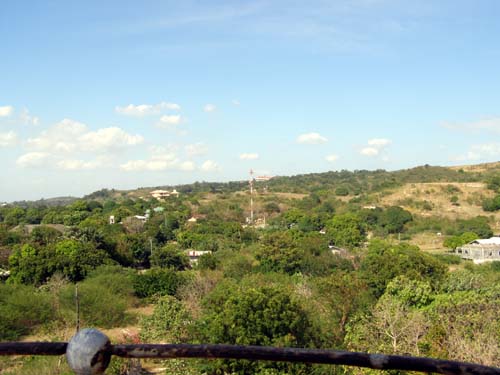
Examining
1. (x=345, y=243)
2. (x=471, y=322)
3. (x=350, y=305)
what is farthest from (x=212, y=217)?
(x=471, y=322)

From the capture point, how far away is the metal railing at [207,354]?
129 cm

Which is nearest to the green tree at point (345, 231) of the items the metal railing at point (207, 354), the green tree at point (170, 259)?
the green tree at point (170, 259)

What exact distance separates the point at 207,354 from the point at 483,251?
35.0m

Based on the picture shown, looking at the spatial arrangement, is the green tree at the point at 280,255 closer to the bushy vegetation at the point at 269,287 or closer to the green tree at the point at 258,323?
the bushy vegetation at the point at 269,287

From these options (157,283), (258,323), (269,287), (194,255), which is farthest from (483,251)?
(258,323)

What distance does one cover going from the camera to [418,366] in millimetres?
1385

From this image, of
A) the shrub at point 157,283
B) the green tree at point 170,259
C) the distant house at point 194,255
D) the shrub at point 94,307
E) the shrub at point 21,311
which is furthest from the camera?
the distant house at point 194,255

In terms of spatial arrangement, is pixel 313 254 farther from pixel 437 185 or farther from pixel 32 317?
pixel 437 185

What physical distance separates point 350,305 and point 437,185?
4588 cm

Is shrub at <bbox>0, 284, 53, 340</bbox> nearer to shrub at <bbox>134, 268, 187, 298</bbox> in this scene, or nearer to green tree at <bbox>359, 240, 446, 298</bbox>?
shrub at <bbox>134, 268, 187, 298</bbox>

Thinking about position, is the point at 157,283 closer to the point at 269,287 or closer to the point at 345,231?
the point at 269,287

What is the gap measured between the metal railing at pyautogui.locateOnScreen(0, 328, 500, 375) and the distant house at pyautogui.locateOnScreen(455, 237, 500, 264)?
110 ft

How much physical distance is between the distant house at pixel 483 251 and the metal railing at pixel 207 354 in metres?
33.6

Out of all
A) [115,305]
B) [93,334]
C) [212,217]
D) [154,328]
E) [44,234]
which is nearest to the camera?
[93,334]
